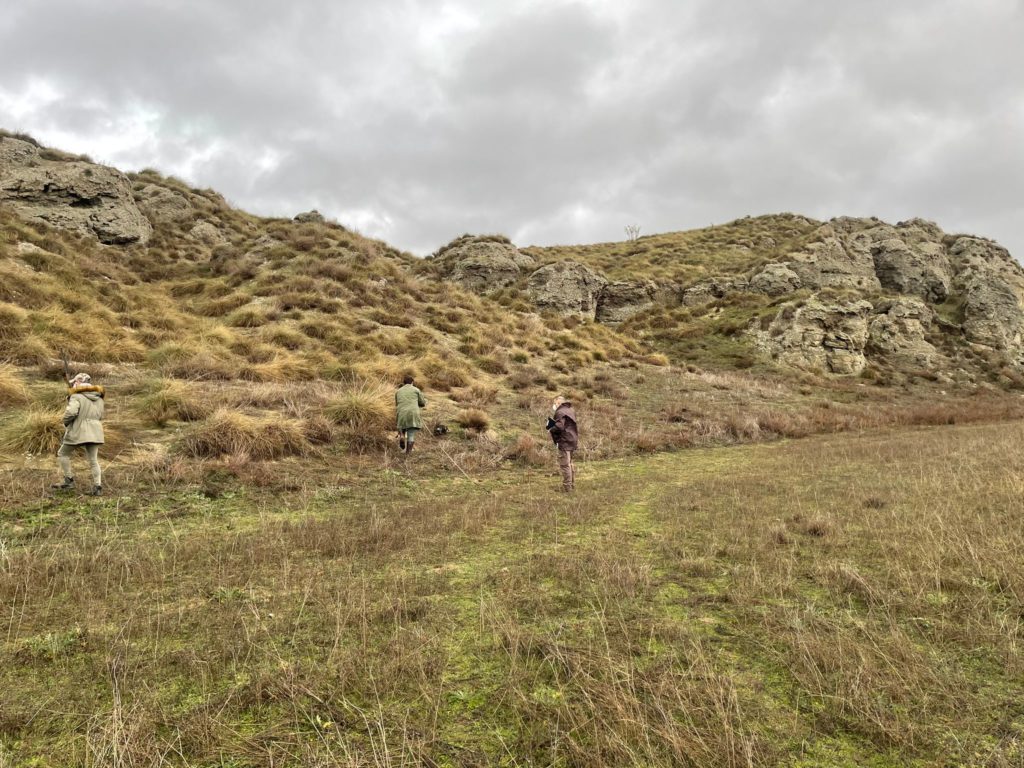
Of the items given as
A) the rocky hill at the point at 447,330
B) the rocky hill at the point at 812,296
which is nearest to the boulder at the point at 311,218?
the rocky hill at the point at 447,330

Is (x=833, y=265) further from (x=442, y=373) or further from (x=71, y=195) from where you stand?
(x=71, y=195)

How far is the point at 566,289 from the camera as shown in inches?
1652

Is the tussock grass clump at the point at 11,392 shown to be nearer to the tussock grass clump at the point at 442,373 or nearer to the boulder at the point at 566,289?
the tussock grass clump at the point at 442,373

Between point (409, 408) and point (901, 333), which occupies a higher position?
point (901, 333)

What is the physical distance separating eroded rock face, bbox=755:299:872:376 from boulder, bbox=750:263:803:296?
797 cm

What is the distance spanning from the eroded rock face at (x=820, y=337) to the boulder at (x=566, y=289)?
13153 millimetres

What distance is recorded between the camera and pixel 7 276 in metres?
18.7

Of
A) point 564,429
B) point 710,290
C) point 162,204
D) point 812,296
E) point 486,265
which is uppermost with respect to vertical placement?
point 162,204

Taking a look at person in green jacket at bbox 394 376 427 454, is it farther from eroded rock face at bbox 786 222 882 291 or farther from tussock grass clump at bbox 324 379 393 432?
eroded rock face at bbox 786 222 882 291

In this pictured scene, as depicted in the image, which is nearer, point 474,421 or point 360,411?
point 360,411

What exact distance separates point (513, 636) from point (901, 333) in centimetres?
4254

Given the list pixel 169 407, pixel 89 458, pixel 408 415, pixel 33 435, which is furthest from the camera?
pixel 408 415

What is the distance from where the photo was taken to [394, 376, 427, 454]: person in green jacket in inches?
493

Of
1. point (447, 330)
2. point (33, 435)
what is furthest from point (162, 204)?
point (33, 435)
